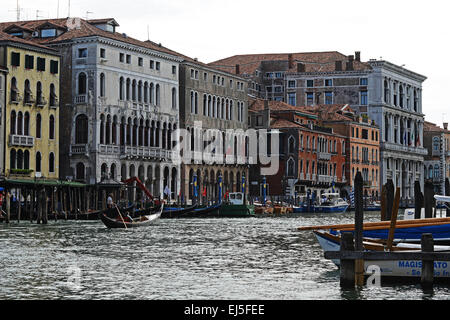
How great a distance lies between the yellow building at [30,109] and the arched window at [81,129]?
2155 mm

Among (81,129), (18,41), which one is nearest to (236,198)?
(81,129)

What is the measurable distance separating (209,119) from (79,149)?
13077mm

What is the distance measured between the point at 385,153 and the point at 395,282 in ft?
221

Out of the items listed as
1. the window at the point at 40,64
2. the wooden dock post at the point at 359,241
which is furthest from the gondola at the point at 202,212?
the wooden dock post at the point at 359,241

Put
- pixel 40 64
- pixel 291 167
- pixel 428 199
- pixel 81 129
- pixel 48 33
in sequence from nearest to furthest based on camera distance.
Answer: pixel 428 199 < pixel 40 64 < pixel 81 129 < pixel 48 33 < pixel 291 167

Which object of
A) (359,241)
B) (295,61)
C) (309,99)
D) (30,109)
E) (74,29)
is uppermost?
(295,61)

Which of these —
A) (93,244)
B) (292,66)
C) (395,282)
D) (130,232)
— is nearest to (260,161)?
(292,66)

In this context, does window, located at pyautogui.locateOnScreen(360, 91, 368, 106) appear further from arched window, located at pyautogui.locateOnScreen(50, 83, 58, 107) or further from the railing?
arched window, located at pyautogui.locateOnScreen(50, 83, 58, 107)

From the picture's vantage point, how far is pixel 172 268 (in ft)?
65.6

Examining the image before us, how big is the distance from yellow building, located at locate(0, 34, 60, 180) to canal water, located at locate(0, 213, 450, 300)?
14.8 metres

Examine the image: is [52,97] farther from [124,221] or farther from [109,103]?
[124,221]

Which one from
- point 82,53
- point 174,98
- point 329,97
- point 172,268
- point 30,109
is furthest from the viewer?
point 329,97
